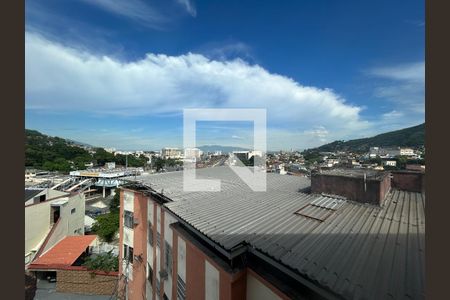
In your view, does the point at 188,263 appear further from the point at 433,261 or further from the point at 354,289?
the point at 433,261

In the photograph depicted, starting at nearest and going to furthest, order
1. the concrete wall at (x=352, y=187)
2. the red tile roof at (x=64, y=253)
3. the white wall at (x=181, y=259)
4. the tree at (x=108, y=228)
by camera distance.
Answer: the concrete wall at (x=352, y=187) < the white wall at (x=181, y=259) < the red tile roof at (x=64, y=253) < the tree at (x=108, y=228)

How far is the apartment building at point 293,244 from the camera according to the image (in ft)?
9.00

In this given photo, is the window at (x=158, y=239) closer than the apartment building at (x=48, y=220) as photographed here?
Yes

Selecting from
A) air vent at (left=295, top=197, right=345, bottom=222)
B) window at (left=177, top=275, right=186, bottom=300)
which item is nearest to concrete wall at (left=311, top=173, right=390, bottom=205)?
air vent at (left=295, top=197, right=345, bottom=222)

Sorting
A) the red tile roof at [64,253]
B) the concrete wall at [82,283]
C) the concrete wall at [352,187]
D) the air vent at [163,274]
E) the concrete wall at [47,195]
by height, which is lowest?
the concrete wall at [82,283]

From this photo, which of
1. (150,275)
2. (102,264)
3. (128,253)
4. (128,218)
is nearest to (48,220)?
(102,264)

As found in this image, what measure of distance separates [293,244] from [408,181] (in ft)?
18.3

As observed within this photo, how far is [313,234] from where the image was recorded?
12.9ft

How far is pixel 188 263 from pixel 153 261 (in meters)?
4.99

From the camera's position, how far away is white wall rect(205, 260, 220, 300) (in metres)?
4.14

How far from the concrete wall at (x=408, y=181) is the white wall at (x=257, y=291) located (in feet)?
19.5

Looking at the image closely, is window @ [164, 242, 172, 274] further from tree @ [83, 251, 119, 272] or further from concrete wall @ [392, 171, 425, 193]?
tree @ [83, 251, 119, 272]

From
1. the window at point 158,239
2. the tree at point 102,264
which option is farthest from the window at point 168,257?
the tree at point 102,264

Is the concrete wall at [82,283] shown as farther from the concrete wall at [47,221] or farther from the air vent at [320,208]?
the air vent at [320,208]
